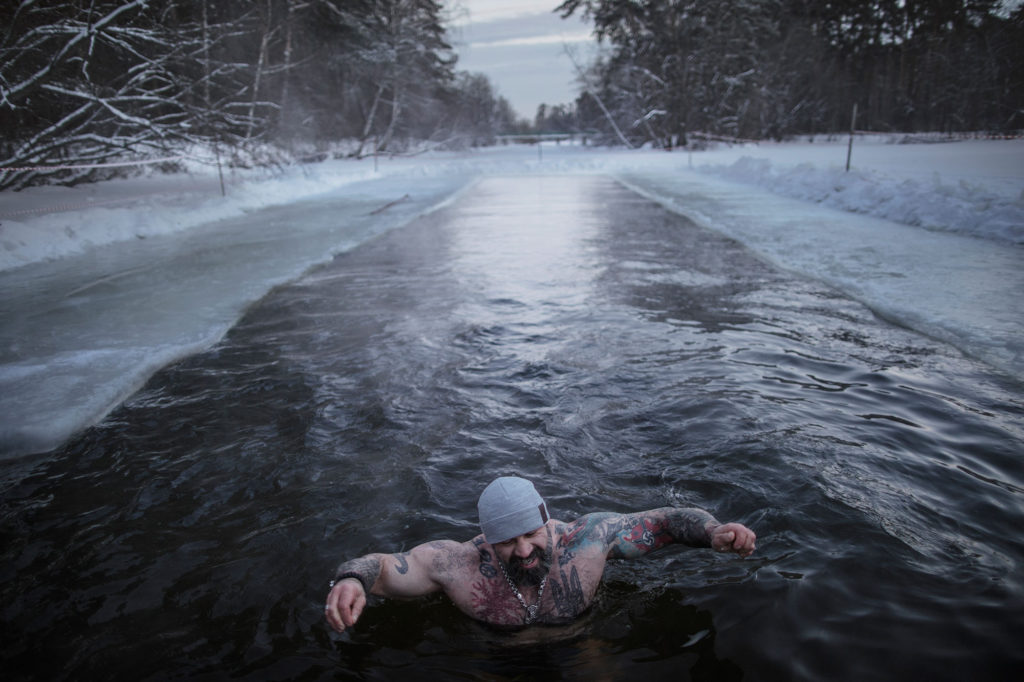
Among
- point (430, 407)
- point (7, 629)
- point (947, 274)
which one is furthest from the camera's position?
point (947, 274)

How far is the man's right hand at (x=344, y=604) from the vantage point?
2.31 meters

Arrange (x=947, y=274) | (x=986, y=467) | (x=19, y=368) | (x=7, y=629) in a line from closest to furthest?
(x=7, y=629), (x=986, y=467), (x=19, y=368), (x=947, y=274)

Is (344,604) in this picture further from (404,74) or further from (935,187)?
(404,74)

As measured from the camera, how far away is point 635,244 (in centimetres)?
1132

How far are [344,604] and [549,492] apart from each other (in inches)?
66.6

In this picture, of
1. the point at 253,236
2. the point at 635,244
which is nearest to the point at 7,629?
the point at 635,244

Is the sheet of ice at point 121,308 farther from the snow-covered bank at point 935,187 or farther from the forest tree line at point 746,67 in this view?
the forest tree line at point 746,67

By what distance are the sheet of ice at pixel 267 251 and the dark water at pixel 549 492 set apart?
20.1 inches

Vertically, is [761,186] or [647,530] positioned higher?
[761,186]

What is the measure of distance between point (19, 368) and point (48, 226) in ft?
23.3

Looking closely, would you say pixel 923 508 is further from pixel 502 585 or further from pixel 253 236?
pixel 253 236

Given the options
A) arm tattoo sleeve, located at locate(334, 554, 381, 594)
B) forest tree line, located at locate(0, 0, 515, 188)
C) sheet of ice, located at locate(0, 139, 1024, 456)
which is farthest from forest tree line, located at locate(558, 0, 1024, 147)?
arm tattoo sleeve, located at locate(334, 554, 381, 594)

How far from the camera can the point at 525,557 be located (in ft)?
8.63

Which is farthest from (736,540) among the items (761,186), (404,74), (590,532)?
(404,74)
